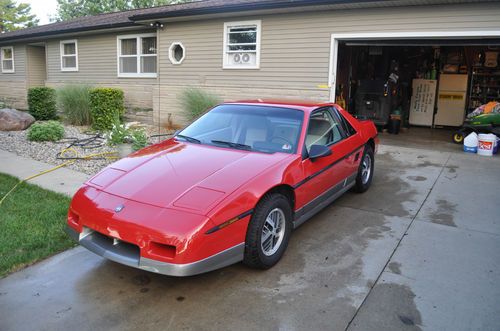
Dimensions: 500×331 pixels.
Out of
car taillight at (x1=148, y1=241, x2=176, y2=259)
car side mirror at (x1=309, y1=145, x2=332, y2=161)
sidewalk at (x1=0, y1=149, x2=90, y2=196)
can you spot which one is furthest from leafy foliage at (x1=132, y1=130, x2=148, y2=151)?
car taillight at (x1=148, y1=241, x2=176, y2=259)

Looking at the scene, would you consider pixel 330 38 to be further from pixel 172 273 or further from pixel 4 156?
pixel 172 273

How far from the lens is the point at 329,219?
4.96 m

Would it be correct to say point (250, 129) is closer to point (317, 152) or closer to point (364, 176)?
point (317, 152)

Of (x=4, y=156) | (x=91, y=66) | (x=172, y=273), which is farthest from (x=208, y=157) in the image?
(x=91, y=66)

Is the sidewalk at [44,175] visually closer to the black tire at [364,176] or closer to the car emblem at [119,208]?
the car emblem at [119,208]

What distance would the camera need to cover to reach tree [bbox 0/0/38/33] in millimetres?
41722

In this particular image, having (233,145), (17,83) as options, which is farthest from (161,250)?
(17,83)

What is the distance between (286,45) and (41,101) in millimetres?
9072

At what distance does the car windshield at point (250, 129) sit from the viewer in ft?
14.0

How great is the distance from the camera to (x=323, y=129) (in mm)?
4805

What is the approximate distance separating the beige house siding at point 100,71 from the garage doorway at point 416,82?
6569 mm

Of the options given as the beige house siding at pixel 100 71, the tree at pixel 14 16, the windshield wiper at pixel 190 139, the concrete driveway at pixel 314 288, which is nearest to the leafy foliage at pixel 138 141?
the windshield wiper at pixel 190 139

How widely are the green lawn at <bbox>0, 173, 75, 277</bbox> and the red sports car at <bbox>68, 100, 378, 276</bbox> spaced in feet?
2.28

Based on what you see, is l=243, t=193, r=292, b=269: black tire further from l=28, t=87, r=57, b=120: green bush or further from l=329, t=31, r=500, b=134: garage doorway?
l=28, t=87, r=57, b=120: green bush
